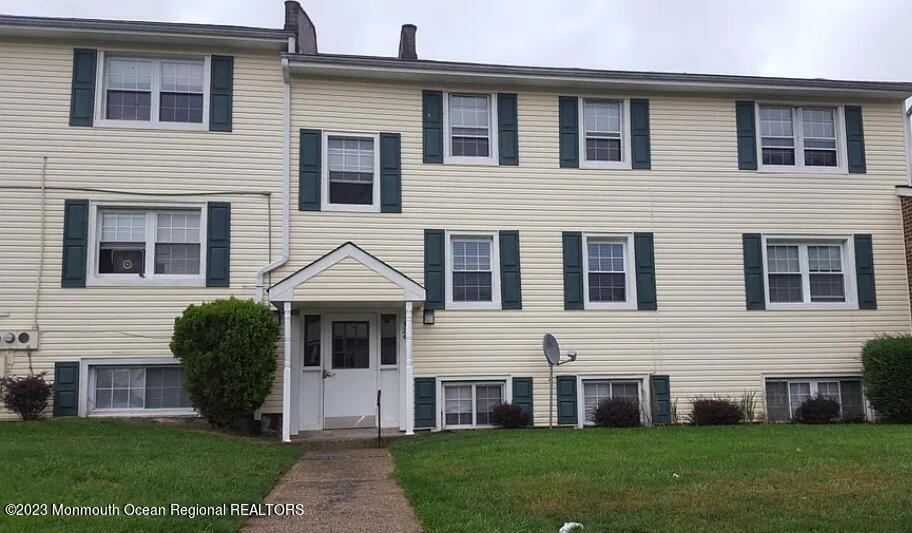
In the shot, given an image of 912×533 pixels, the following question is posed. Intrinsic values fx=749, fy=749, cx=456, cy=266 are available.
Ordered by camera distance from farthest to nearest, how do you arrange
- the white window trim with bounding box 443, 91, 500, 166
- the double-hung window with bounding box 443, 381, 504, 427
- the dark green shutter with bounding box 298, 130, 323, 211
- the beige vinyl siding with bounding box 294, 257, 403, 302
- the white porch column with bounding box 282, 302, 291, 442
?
the white window trim with bounding box 443, 91, 500, 166, the double-hung window with bounding box 443, 381, 504, 427, the dark green shutter with bounding box 298, 130, 323, 211, the beige vinyl siding with bounding box 294, 257, 403, 302, the white porch column with bounding box 282, 302, 291, 442

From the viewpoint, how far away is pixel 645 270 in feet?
43.6

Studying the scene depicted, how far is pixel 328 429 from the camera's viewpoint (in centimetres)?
1209

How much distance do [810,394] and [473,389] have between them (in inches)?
240

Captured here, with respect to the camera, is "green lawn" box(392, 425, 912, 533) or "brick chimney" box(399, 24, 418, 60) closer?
"green lawn" box(392, 425, 912, 533)

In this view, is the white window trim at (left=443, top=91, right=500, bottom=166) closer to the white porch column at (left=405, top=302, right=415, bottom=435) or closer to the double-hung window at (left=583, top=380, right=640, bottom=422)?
the white porch column at (left=405, top=302, right=415, bottom=435)

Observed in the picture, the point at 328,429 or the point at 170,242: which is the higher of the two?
the point at 170,242

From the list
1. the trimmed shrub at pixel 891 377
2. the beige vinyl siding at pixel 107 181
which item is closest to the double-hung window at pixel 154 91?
the beige vinyl siding at pixel 107 181

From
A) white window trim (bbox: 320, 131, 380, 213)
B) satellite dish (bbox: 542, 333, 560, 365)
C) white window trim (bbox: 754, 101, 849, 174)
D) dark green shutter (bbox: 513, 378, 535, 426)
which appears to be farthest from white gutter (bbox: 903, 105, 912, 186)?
white window trim (bbox: 320, 131, 380, 213)

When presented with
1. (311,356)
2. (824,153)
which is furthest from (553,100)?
(311,356)

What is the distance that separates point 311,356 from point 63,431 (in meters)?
3.73

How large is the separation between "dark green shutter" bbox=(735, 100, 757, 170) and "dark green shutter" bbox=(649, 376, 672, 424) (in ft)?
13.8

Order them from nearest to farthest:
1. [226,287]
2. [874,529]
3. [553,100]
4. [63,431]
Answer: [874,529] → [63,431] → [226,287] → [553,100]

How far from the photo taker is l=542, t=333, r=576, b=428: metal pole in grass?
12.5m

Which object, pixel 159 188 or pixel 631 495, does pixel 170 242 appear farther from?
pixel 631 495
